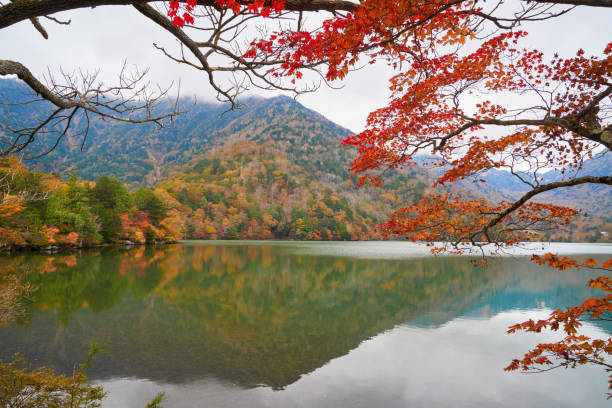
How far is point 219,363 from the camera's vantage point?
5844 millimetres

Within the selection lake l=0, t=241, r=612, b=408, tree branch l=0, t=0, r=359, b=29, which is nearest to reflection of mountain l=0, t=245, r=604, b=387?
lake l=0, t=241, r=612, b=408

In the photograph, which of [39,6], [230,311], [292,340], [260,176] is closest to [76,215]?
[230,311]

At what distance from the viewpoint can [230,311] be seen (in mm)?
9445

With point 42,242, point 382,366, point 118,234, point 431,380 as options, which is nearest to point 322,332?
point 382,366

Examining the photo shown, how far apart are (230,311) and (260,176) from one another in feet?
294

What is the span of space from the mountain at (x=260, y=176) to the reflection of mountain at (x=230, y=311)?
4.33 metres

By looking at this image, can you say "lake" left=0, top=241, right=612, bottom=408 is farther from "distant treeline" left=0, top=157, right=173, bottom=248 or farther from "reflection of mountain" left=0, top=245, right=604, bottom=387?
"distant treeline" left=0, top=157, right=173, bottom=248

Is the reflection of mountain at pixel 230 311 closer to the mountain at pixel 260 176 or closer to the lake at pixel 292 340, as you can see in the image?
the lake at pixel 292 340

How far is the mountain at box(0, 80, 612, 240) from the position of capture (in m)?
62.0

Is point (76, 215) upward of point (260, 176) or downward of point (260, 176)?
downward

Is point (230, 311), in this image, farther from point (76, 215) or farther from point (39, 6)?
→ point (76, 215)

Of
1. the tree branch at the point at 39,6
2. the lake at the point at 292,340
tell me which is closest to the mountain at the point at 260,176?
the tree branch at the point at 39,6

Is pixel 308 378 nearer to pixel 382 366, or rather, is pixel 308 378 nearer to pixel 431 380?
pixel 382 366

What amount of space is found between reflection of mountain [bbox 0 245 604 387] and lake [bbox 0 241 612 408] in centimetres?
5
